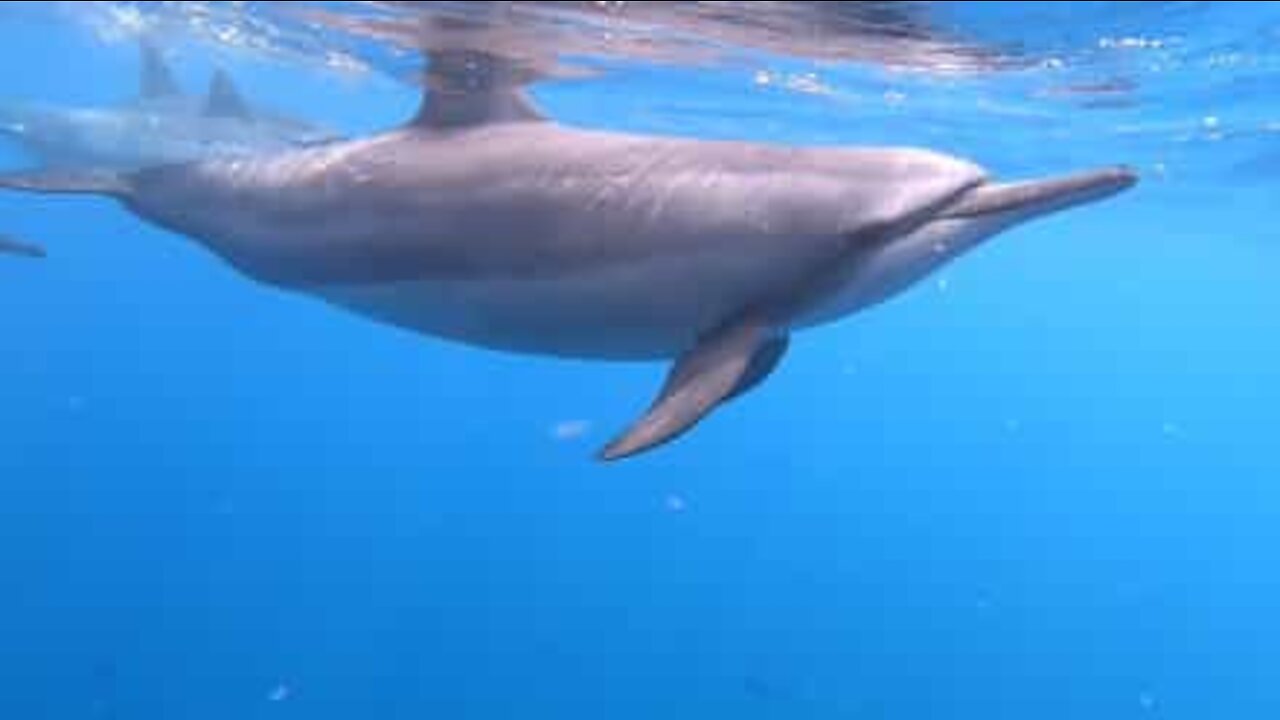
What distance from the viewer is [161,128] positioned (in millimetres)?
21188

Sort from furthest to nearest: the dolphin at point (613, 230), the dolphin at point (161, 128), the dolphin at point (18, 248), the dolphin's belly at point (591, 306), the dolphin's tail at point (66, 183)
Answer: the dolphin at point (161, 128), the dolphin at point (18, 248), the dolphin's tail at point (66, 183), the dolphin's belly at point (591, 306), the dolphin at point (613, 230)

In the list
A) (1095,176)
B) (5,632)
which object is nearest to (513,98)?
(1095,176)

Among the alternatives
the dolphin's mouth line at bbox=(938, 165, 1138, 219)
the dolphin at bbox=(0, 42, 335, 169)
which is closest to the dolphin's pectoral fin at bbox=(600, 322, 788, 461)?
the dolphin's mouth line at bbox=(938, 165, 1138, 219)

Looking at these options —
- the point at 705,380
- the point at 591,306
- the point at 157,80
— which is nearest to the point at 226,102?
the point at 157,80

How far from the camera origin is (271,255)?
8430 mm

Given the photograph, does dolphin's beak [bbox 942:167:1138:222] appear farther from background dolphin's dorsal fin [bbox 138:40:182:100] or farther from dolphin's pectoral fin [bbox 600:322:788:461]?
background dolphin's dorsal fin [bbox 138:40:182:100]

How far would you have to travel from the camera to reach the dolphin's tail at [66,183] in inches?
369

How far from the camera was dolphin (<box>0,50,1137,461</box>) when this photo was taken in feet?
19.4

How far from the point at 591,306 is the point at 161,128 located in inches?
662

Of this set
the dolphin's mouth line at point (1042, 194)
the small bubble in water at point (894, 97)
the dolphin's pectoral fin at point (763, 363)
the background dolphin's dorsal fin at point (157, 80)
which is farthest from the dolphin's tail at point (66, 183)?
the background dolphin's dorsal fin at point (157, 80)

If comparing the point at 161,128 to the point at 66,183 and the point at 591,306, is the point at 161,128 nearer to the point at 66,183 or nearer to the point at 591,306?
the point at 66,183

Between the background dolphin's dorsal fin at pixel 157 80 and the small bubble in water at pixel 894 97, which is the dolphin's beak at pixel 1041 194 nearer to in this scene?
the small bubble in water at pixel 894 97

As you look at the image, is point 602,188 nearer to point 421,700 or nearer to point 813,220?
point 813,220

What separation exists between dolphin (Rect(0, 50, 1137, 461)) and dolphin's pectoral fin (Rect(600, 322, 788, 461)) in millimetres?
12
